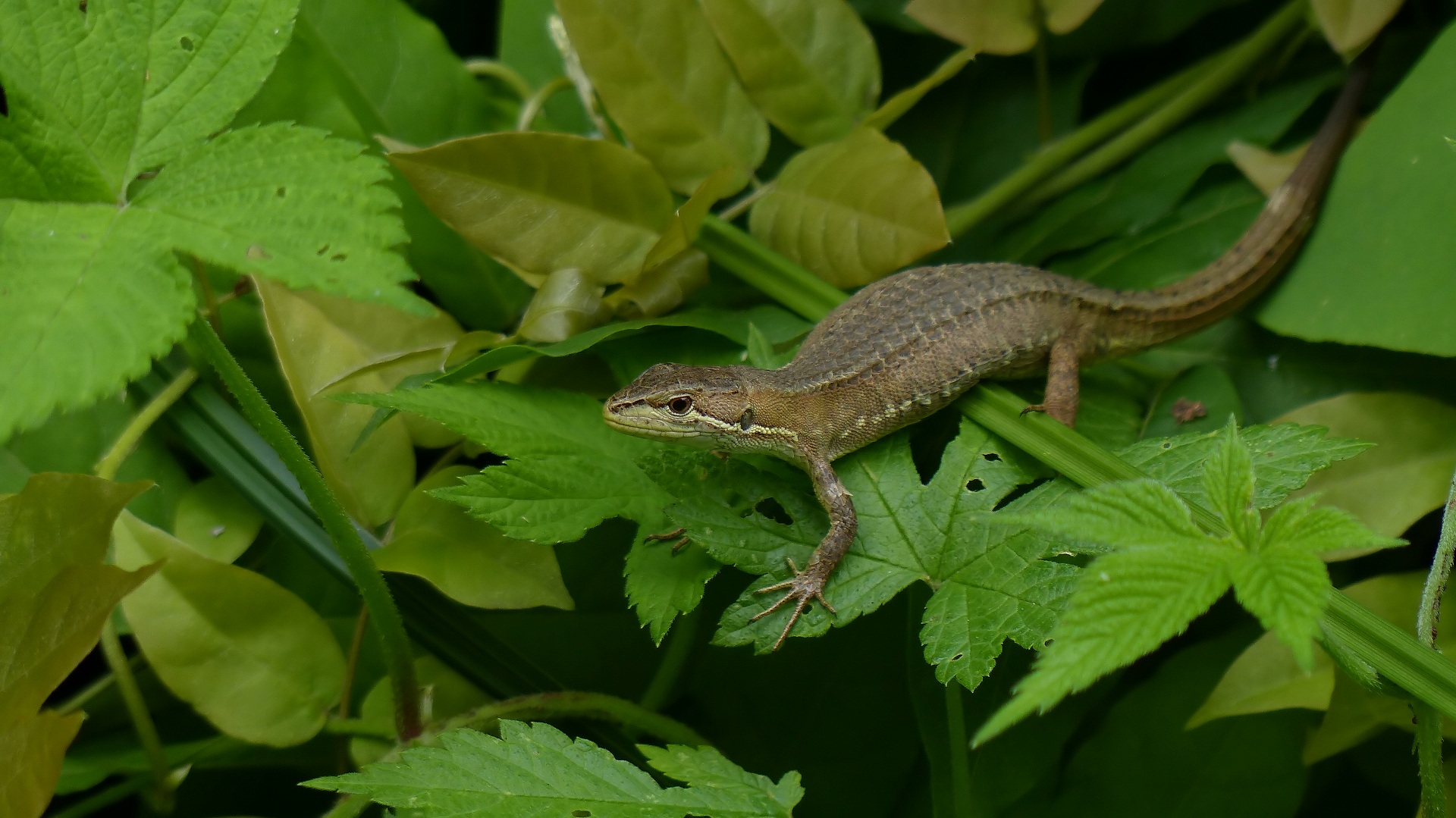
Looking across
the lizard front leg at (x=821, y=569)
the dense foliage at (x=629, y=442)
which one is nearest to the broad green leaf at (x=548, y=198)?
the dense foliage at (x=629, y=442)

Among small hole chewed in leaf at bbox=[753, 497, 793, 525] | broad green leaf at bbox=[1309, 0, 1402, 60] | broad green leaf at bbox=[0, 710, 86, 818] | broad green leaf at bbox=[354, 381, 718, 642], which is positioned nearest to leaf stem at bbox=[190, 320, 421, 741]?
broad green leaf at bbox=[354, 381, 718, 642]

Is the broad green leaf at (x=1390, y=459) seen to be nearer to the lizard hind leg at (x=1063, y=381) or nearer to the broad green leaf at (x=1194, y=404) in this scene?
the broad green leaf at (x=1194, y=404)

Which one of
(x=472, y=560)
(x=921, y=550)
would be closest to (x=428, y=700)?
(x=472, y=560)

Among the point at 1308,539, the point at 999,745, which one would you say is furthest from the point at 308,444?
the point at 1308,539

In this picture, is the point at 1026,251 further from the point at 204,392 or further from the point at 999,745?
the point at 204,392

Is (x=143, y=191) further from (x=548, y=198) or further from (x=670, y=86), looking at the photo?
(x=670, y=86)
